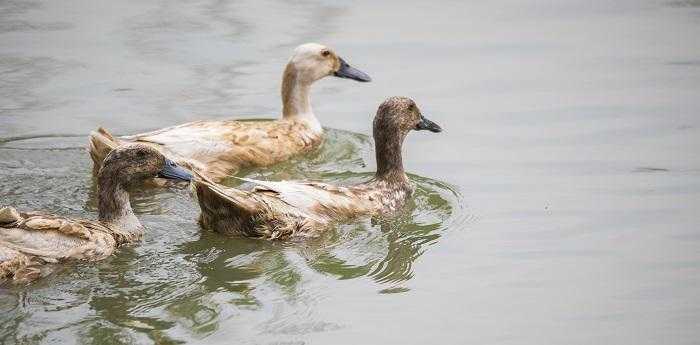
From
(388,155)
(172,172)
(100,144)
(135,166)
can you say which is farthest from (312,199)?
(100,144)

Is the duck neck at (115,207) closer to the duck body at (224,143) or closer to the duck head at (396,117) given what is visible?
the duck body at (224,143)

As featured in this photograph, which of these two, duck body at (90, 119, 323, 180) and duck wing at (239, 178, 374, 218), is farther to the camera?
duck body at (90, 119, 323, 180)

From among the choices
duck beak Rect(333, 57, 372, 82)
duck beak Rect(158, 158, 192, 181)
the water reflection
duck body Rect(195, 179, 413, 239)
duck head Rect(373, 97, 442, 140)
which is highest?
duck beak Rect(333, 57, 372, 82)

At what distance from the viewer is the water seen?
8.35 meters

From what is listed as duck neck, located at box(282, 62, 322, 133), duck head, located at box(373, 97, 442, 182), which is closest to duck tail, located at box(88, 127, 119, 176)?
duck head, located at box(373, 97, 442, 182)

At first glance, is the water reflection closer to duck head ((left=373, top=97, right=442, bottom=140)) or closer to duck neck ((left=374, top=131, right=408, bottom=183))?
duck neck ((left=374, top=131, right=408, bottom=183))

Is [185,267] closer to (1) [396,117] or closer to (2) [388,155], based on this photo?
(2) [388,155]

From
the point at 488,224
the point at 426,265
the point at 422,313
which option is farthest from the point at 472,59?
the point at 422,313

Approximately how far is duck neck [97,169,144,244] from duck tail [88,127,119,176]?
0.88 meters

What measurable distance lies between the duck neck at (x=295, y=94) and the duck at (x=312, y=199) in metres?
1.84

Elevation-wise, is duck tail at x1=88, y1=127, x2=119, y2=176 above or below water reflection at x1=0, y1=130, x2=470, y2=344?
above

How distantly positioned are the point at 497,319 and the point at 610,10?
8483 mm

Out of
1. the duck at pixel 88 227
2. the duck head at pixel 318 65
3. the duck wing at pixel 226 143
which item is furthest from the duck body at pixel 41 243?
the duck head at pixel 318 65

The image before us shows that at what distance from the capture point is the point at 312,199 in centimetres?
1026
